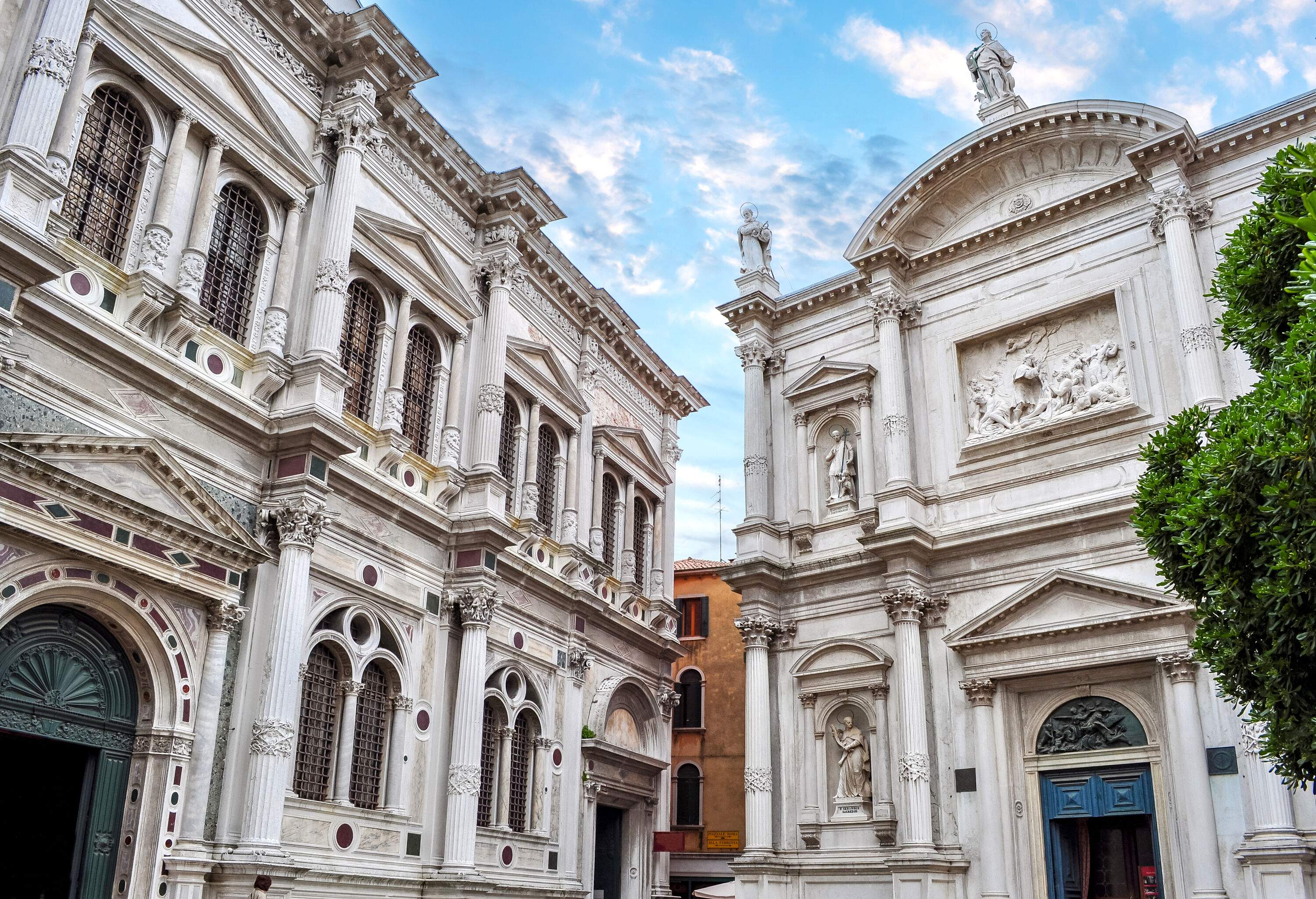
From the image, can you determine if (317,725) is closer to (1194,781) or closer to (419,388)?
(419,388)

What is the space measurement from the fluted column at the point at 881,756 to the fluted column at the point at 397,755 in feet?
26.5

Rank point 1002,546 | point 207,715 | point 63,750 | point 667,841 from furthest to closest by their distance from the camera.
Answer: point 667,841 < point 1002,546 < point 207,715 < point 63,750

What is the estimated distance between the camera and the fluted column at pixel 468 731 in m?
17.7

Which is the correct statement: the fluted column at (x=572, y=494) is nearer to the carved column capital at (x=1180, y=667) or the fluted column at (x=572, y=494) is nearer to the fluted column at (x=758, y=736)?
the fluted column at (x=758, y=736)

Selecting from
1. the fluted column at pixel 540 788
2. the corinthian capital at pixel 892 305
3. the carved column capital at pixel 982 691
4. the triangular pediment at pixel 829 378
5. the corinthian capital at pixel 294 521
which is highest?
the corinthian capital at pixel 892 305

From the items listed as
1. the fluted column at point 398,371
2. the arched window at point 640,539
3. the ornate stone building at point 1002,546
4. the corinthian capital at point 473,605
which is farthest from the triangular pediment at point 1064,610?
the fluted column at point 398,371

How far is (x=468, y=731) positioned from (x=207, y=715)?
515 centimetres

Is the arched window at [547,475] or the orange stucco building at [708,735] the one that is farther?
the orange stucco building at [708,735]

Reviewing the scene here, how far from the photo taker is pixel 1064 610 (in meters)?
18.2

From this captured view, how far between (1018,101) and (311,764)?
1808cm

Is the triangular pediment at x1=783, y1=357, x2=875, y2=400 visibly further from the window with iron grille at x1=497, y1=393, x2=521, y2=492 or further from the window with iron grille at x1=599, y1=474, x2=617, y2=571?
the window with iron grille at x1=497, y1=393, x2=521, y2=492

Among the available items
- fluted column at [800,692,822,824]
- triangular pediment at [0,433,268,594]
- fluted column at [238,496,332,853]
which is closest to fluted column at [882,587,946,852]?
fluted column at [800,692,822,824]

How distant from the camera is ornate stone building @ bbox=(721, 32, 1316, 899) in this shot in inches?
680

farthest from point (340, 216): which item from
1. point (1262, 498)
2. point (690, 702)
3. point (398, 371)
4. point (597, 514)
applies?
point (690, 702)
